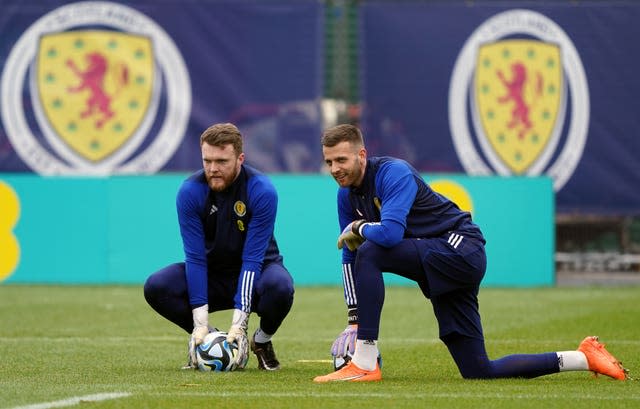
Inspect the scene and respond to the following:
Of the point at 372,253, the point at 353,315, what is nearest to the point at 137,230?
the point at 353,315

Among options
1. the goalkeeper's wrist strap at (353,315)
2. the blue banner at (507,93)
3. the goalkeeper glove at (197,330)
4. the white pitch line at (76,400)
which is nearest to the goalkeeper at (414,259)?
the goalkeeper's wrist strap at (353,315)

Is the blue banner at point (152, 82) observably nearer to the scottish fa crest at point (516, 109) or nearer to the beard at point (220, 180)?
the scottish fa crest at point (516, 109)

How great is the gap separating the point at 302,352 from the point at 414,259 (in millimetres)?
2246

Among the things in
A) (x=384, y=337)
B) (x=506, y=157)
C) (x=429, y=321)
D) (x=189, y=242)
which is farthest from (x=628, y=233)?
(x=189, y=242)

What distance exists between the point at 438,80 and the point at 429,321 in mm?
6529

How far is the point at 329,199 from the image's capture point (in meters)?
15.7

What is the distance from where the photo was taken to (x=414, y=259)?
22.1 ft

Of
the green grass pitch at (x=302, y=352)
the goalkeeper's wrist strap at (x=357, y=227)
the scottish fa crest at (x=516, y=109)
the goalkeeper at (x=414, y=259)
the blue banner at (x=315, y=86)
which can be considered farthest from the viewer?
the scottish fa crest at (x=516, y=109)

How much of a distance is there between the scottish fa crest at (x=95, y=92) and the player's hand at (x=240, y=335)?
977 cm

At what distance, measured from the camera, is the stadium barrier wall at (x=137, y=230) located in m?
15.4

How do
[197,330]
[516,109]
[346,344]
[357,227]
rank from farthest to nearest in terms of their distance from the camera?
1. [516,109]
2. [197,330]
3. [346,344]
4. [357,227]

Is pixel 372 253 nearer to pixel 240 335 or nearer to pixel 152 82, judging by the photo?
pixel 240 335

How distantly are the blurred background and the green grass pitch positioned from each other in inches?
88.0

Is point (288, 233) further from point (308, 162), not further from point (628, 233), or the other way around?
point (628, 233)
